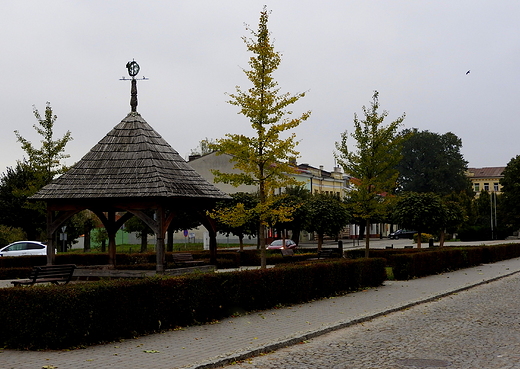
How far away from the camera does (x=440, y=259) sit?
27484mm

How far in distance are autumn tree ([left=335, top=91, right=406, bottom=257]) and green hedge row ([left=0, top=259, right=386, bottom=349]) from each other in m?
13.2

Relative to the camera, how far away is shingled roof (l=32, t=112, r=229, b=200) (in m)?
20.1

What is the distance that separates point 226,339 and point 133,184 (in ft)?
32.5

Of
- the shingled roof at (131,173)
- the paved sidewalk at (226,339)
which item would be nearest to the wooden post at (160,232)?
the shingled roof at (131,173)

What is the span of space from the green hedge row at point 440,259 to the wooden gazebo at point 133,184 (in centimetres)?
688

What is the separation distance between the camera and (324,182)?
9250 centimetres

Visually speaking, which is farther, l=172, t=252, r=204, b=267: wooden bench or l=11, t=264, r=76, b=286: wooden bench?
l=172, t=252, r=204, b=267: wooden bench

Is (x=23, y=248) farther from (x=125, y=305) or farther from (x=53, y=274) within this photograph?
(x=125, y=305)

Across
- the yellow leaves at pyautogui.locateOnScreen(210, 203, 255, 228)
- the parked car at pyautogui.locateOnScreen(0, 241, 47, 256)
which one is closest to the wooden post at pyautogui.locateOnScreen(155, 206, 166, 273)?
the yellow leaves at pyautogui.locateOnScreen(210, 203, 255, 228)

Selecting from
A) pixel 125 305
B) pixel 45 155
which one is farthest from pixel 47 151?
pixel 125 305

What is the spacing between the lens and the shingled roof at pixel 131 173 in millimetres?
20125

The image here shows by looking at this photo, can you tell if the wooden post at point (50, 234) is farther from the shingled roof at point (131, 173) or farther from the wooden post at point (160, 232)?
the wooden post at point (160, 232)

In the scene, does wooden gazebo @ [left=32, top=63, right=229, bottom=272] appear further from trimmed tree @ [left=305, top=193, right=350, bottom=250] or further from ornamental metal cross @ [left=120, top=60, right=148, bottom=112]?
trimmed tree @ [left=305, top=193, right=350, bottom=250]

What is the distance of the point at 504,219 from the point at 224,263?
56.2m
